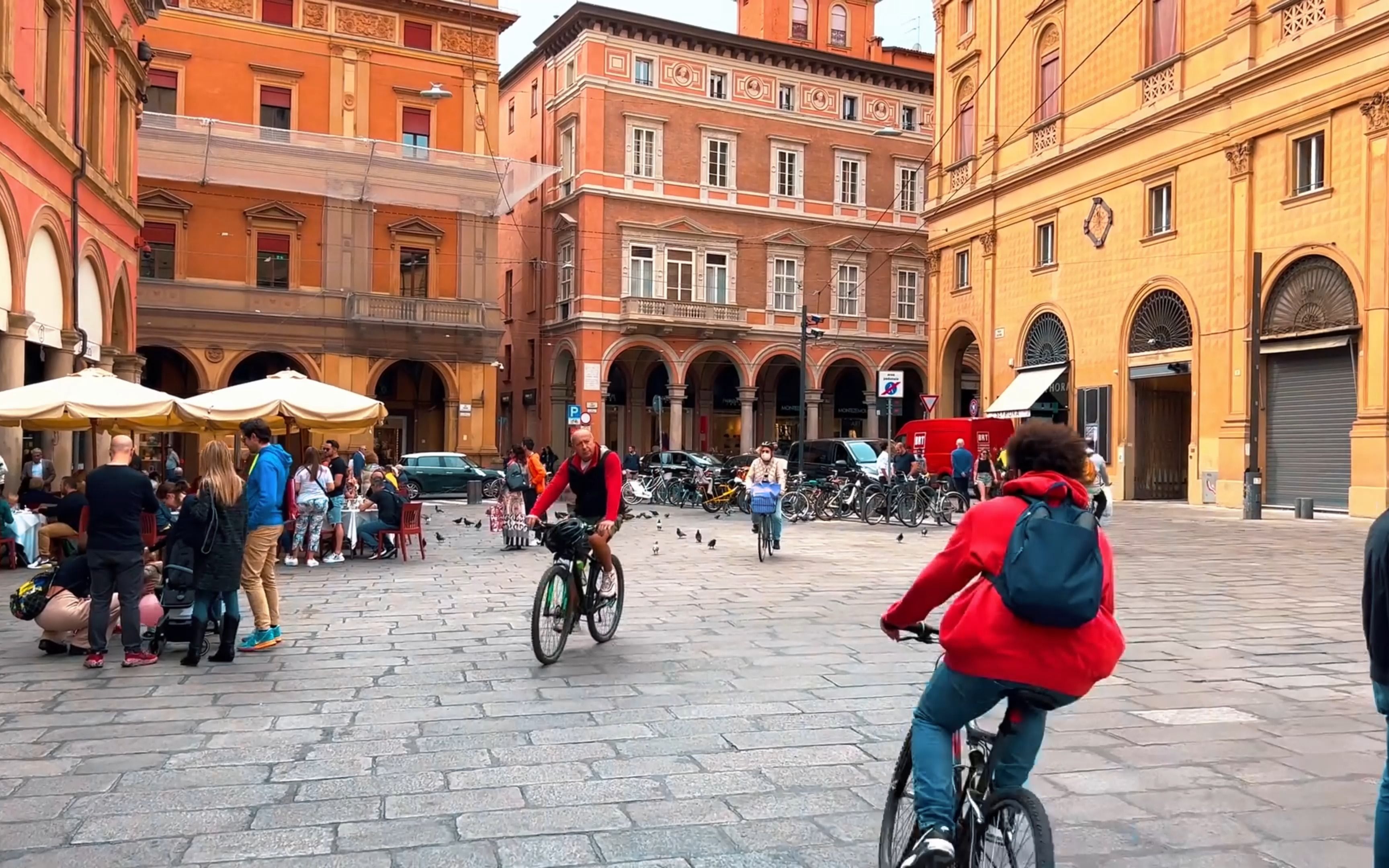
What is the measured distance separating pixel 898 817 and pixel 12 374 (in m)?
17.2

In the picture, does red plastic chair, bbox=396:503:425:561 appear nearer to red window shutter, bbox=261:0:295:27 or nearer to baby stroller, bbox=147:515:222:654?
baby stroller, bbox=147:515:222:654

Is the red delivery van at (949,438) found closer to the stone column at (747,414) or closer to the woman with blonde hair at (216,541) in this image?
the stone column at (747,414)

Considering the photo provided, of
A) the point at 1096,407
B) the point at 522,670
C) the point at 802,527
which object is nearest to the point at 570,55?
the point at 1096,407

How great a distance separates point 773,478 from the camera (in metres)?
15.8

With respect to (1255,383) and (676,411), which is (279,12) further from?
(1255,383)

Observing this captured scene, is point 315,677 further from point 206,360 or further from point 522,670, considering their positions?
point 206,360

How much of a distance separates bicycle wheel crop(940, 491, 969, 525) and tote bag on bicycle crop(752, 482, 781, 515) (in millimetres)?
6630

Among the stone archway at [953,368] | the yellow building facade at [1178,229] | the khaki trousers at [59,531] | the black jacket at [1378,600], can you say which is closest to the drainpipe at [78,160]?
the khaki trousers at [59,531]

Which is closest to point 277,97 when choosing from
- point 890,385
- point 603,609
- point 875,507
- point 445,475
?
point 445,475

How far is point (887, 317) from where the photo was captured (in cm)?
4769

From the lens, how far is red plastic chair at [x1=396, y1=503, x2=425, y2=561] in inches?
597

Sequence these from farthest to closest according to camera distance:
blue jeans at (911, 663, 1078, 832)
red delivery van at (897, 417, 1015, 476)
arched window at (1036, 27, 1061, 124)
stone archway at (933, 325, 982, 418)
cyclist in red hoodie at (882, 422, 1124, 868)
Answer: stone archway at (933, 325, 982, 418) → arched window at (1036, 27, 1061, 124) → red delivery van at (897, 417, 1015, 476) → blue jeans at (911, 663, 1078, 832) → cyclist in red hoodie at (882, 422, 1124, 868)

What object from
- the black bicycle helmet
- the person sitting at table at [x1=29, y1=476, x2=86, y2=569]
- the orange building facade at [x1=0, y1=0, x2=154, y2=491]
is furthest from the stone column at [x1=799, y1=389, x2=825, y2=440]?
the black bicycle helmet

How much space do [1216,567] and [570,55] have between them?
34.9 m
